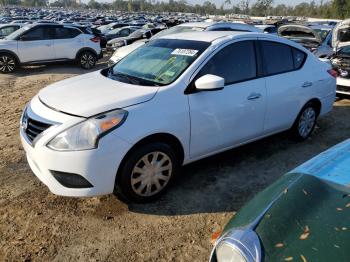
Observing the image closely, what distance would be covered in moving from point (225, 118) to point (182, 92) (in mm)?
640

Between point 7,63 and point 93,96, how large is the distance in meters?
9.58

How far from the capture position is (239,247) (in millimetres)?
1692

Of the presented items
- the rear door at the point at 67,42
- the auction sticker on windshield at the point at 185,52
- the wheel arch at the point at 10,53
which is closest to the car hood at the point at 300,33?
the auction sticker on windshield at the point at 185,52

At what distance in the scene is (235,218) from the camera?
2037 millimetres

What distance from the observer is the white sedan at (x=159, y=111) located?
3066mm

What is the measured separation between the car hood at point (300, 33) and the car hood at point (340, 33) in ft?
3.57

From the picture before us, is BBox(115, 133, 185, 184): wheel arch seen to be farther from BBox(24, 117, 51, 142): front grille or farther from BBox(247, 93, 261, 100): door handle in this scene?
BBox(247, 93, 261, 100): door handle

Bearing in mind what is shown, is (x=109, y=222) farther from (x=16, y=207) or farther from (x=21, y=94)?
(x=21, y=94)

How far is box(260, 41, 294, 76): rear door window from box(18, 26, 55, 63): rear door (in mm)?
9695

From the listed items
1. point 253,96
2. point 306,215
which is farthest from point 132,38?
point 306,215

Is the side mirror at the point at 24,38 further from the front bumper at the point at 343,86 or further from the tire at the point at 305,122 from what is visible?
the tire at the point at 305,122

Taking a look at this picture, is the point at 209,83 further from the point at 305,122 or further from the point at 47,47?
the point at 47,47

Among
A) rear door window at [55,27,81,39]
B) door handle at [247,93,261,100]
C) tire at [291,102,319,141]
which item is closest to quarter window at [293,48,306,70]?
tire at [291,102,319,141]

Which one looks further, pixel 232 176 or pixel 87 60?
pixel 87 60
